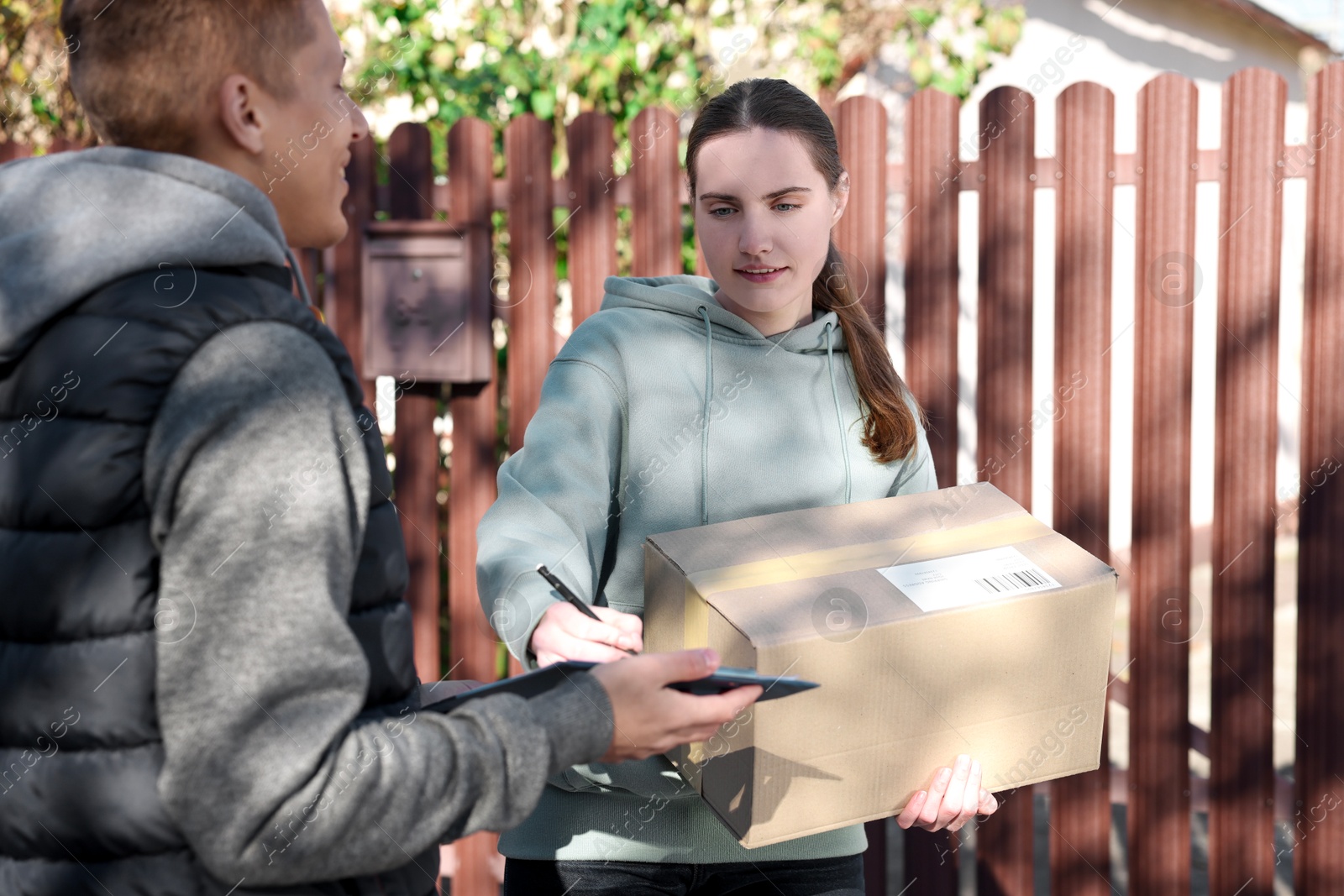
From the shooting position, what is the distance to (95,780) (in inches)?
41.4

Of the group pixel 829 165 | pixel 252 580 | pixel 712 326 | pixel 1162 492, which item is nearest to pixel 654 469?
pixel 712 326

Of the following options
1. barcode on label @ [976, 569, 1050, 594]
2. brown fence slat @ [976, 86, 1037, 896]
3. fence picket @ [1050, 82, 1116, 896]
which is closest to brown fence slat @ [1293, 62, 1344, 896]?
fence picket @ [1050, 82, 1116, 896]

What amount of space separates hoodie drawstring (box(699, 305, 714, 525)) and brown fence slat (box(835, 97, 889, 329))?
1.40m

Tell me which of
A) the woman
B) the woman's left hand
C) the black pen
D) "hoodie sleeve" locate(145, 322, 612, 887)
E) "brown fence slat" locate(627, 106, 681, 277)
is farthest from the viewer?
"brown fence slat" locate(627, 106, 681, 277)

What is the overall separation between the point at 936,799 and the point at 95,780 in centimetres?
110

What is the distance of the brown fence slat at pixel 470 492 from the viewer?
3.51 meters

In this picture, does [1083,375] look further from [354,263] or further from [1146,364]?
[354,263]

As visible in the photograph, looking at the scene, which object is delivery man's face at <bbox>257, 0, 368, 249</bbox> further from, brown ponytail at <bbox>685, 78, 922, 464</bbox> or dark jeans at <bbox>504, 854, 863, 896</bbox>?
dark jeans at <bbox>504, 854, 863, 896</bbox>

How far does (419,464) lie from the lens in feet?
11.9

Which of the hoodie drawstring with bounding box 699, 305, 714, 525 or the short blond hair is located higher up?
the short blond hair

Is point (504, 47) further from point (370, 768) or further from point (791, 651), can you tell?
point (370, 768)

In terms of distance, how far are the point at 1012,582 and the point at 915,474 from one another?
543 mm

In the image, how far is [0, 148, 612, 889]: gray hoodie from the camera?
99cm

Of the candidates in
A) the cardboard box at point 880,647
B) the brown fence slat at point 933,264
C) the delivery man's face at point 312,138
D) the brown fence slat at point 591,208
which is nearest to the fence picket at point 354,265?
the brown fence slat at point 591,208
